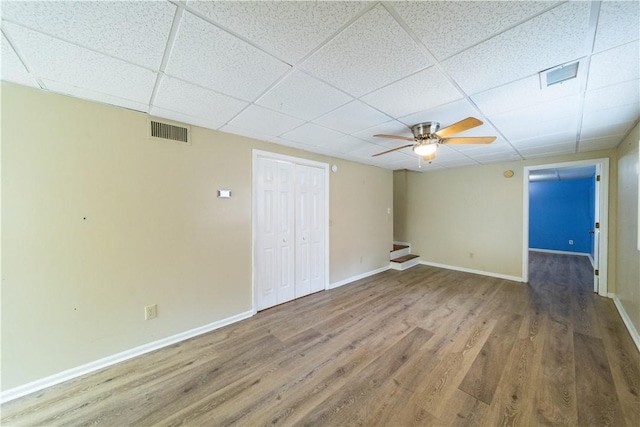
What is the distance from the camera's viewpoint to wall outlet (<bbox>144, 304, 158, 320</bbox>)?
226 cm

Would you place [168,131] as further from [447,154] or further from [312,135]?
[447,154]

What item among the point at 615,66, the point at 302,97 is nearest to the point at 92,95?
the point at 302,97

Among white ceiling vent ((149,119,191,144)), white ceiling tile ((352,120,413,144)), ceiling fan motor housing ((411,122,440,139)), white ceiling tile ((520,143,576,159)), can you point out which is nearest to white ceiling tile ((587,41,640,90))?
ceiling fan motor housing ((411,122,440,139))

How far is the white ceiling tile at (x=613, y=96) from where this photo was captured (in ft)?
5.62

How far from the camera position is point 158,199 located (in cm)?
232

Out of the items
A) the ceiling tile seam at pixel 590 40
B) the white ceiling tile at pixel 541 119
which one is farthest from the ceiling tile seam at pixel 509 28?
the white ceiling tile at pixel 541 119

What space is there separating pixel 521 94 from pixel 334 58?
5.31 ft

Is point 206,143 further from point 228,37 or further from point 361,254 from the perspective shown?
point 361,254

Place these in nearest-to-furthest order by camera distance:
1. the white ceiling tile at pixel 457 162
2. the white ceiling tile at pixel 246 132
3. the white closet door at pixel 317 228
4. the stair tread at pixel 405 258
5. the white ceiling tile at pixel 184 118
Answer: the white ceiling tile at pixel 184 118
the white ceiling tile at pixel 246 132
the white closet door at pixel 317 228
the white ceiling tile at pixel 457 162
the stair tread at pixel 405 258

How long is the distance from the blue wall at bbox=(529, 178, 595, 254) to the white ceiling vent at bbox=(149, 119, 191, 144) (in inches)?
389

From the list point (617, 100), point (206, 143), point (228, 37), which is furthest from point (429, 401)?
point (206, 143)

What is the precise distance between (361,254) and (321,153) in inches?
87.4

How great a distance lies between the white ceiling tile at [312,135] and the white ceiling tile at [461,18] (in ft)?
4.90

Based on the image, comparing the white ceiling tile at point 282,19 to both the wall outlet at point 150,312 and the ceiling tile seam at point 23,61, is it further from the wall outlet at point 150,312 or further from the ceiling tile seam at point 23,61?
the wall outlet at point 150,312
